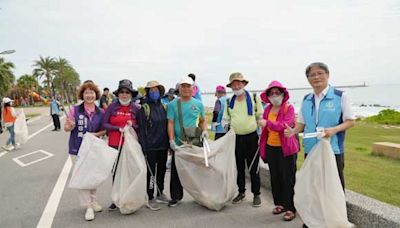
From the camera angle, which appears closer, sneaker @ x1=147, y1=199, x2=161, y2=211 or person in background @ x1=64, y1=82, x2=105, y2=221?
sneaker @ x1=147, y1=199, x2=161, y2=211

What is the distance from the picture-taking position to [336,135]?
3.51 meters

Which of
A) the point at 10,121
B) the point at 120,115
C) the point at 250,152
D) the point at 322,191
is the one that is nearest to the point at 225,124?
the point at 250,152

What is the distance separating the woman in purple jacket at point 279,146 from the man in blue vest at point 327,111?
0.48 metres

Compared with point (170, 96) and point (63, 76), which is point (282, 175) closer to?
point (170, 96)

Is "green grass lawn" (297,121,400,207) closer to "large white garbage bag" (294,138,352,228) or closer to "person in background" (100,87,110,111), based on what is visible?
"large white garbage bag" (294,138,352,228)

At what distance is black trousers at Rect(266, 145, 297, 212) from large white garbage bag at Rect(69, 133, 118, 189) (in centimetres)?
196

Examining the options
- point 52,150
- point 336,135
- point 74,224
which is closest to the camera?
point 336,135

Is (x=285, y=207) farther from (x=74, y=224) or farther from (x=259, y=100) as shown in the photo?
(x=74, y=224)

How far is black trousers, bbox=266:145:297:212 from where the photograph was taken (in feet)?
13.9

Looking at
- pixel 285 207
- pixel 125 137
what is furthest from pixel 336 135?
pixel 125 137

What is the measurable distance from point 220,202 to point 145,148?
1197mm

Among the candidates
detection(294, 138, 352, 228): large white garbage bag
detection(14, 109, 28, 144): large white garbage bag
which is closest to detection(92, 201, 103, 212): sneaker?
detection(294, 138, 352, 228): large white garbage bag

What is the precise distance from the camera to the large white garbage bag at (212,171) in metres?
4.49

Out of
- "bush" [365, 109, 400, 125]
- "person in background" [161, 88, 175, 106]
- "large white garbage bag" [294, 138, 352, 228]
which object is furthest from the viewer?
"bush" [365, 109, 400, 125]
